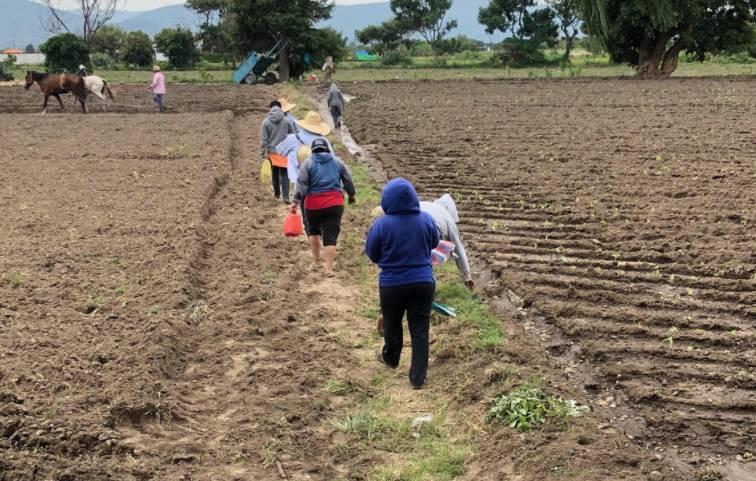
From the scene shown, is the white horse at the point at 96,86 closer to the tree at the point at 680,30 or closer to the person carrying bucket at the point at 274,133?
the person carrying bucket at the point at 274,133

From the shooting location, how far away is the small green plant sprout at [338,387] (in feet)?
17.7

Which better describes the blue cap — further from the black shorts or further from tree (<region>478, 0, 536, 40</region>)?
tree (<region>478, 0, 536, 40</region>)

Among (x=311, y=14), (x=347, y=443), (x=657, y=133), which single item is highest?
(x=311, y=14)

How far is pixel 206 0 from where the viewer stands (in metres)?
72.1

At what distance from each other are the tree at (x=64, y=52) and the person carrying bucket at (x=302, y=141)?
34.7 meters

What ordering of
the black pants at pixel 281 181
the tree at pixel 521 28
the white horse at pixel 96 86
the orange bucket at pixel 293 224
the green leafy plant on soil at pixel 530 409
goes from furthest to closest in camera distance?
the tree at pixel 521 28 → the white horse at pixel 96 86 → the black pants at pixel 281 181 → the orange bucket at pixel 293 224 → the green leafy plant on soil at pixel 530 409

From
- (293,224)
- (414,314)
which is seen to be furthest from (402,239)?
(293,224)

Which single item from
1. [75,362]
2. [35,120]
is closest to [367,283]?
[75,362]

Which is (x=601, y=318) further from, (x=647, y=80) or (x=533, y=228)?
(x=647, y=80)

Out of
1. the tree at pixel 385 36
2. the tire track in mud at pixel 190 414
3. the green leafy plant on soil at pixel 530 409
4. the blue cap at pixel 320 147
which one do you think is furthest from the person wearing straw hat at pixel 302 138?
the tree at pixel 385 36

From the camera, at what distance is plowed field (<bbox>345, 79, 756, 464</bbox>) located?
5.18 metres

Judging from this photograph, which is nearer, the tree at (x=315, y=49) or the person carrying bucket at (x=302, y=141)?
the person carrying bucket at (x=302, y=141)

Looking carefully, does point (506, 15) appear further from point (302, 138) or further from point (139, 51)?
point (302, 138)

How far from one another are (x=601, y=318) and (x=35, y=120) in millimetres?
19713
